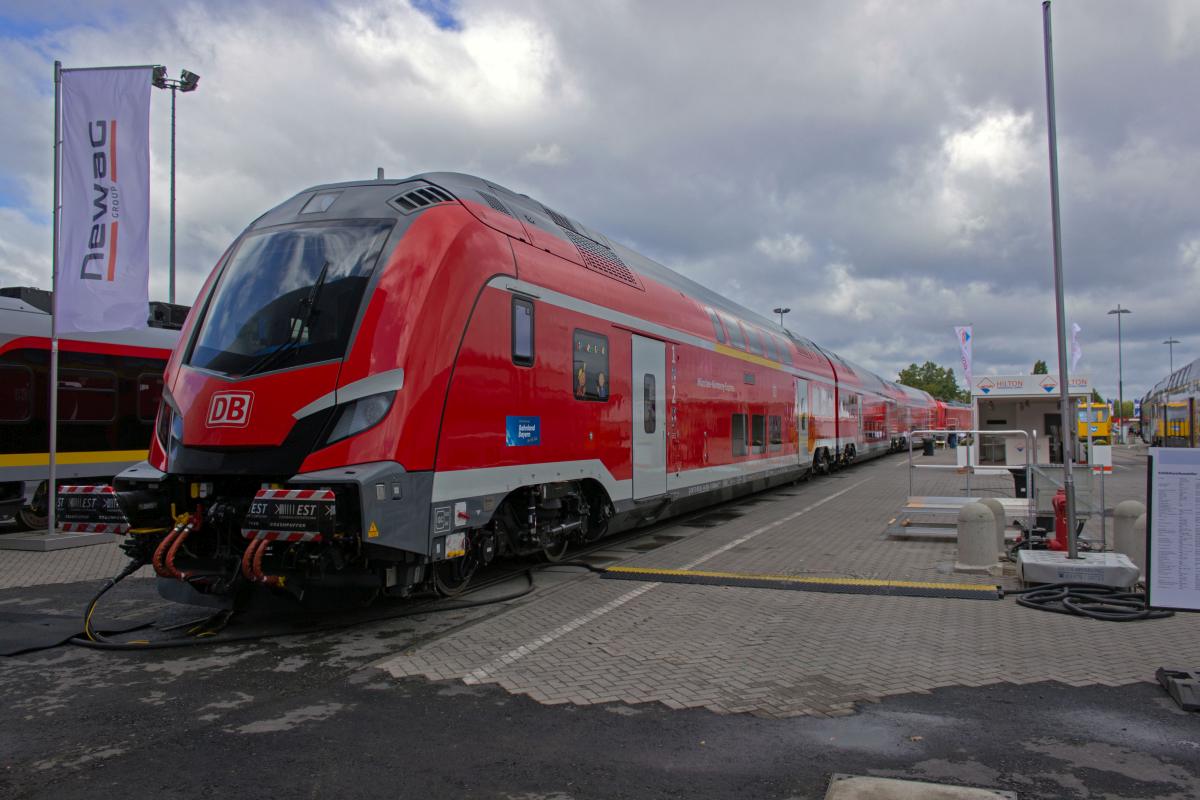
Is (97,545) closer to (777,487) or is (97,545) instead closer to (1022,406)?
(777,487)

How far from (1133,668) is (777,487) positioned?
1456cm

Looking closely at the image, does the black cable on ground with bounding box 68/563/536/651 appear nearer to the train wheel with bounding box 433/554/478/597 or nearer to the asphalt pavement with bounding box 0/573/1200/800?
the train wheel with bounding box 433/554/478/597

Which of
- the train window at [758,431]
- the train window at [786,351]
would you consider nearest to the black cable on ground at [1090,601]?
the train window at [758,431]

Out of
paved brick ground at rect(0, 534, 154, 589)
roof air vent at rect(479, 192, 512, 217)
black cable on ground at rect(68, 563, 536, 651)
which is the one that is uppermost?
roof air vent at rect(479, 192, 512, 217)

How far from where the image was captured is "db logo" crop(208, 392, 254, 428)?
6098 mm

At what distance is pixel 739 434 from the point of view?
14.1 metres

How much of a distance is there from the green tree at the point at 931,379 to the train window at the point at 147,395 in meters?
100

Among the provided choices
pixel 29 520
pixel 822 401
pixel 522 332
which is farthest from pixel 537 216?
pixel 822 401

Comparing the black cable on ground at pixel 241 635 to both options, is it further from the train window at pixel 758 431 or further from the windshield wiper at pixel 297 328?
the train window at pixel 758 431

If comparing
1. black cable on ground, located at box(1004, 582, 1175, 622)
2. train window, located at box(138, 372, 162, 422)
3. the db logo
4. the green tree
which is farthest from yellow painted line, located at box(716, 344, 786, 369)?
the green tree

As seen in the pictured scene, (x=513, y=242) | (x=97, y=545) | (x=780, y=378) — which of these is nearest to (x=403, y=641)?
(x=513, y=242)

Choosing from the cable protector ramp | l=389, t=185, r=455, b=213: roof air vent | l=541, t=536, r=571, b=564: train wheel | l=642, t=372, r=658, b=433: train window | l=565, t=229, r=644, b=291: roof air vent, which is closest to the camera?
l=389, t=185, r=455, b=213: roof air vent

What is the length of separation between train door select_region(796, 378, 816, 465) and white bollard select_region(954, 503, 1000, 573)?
380 inches

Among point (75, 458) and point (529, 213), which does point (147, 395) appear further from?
point (529, 213)
